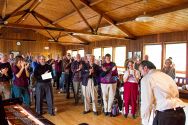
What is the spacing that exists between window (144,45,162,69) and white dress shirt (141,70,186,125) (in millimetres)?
6938

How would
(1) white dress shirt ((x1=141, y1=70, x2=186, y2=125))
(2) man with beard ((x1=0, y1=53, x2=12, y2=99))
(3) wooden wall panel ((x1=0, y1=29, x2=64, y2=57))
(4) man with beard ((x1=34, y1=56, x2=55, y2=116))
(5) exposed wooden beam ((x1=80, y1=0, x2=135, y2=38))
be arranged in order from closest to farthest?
(1) white dress shirt ((x1=141, y1=70, x2=186, y2=125)), (2) man with beard ((x1=0, y1=53, x2=12, y2=99)), (4) man with beard ((x1=34, y1=56, x2=55, y2=116)), (5) exposed wooden beam ((x1=80, y1=0, x2=135, y2=38)), (3) wooden wall panel ((x1=0, y1=29, x2=64, y2=57))

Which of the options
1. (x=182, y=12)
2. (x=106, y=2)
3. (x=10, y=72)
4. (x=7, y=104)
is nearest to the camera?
(x=7, y=104)

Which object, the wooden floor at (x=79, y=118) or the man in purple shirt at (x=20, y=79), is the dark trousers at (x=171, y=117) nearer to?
the wooden floor at (x=79, y=118)

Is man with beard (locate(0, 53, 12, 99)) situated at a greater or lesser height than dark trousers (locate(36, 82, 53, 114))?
greater

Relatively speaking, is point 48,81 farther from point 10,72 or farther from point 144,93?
point 144,93

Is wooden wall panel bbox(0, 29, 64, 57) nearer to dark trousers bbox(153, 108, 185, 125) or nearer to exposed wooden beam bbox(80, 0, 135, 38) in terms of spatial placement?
exposed wooden beam bbox(80, 0, 135, 38)

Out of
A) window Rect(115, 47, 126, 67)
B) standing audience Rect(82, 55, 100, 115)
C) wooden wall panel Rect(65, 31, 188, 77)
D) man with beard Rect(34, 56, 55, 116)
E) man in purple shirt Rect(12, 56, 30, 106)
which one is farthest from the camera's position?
window Rect(115, 47, 126, 67)

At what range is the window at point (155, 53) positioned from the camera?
925cm

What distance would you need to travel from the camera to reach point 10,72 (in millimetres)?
4980

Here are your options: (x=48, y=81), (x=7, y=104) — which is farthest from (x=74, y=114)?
(x=7, y=104)

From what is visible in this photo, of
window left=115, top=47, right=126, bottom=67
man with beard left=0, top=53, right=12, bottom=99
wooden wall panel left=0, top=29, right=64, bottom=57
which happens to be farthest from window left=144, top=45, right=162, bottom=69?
wooden wall panel left=0, top=29, right=64, bottom=57

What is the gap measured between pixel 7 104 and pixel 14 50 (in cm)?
1384

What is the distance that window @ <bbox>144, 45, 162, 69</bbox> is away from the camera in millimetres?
9250

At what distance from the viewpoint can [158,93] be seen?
8.18 ft
